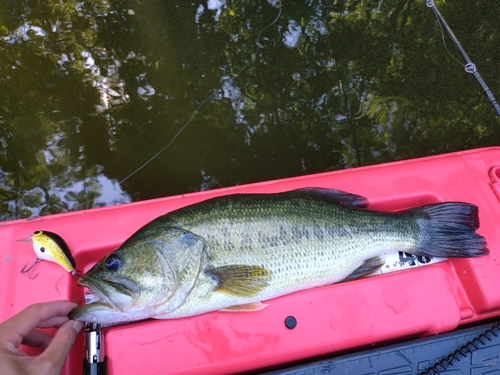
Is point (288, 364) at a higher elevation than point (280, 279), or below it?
below

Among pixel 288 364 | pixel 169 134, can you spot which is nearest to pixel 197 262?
pixel 288 364

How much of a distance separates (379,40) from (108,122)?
3057 mm

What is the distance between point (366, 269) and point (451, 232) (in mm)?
607

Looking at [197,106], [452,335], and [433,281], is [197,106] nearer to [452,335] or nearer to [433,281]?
[433,281]

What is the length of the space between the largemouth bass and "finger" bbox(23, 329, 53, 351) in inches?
7.1

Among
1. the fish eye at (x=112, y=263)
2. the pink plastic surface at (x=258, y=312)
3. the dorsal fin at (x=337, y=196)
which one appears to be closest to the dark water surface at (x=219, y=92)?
the pink plastic surface at (x=258, y=312)

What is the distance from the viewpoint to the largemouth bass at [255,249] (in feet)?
7.30

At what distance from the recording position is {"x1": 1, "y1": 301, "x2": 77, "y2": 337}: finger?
1887 millimetres

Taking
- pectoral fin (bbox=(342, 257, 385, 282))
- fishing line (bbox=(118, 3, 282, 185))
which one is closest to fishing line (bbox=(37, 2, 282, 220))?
fishing line (bbox=(118, 3, 282, 185))

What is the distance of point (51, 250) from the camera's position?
2393 millimetres

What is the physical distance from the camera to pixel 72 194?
3762mm

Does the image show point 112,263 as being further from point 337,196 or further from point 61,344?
point 337,196

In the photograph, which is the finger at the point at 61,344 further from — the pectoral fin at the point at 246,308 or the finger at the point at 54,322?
the pectoral fin at the point at 246,308

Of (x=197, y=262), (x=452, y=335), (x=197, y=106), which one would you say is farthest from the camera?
(x=197, y=106)
